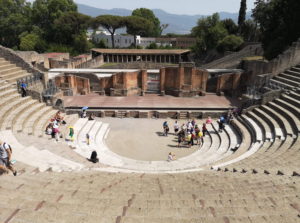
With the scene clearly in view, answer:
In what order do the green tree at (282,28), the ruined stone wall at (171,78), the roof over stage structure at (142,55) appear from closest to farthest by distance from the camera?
the green tree at (282,28), the ruined stone wall at (171,78), the roof over stage structure at (142,55)

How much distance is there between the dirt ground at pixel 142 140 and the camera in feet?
44.7

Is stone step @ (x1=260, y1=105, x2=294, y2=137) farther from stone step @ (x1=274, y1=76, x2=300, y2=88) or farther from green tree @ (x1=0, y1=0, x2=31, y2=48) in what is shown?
green tree @ (x1=0, y1=0, x2=31, y2=48)

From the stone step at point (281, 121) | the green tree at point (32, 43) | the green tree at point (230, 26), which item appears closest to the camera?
the stone step at point (281, 121)

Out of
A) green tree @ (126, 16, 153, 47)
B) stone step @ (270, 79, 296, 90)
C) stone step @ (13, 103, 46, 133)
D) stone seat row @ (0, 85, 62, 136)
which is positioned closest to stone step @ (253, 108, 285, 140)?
stone step @ (270, 79, 296, 90)

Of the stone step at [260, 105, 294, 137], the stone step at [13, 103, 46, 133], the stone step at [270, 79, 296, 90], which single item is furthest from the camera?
the stone step at [270, 79, 296, 90]

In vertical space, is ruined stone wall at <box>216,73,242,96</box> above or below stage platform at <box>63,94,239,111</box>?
above

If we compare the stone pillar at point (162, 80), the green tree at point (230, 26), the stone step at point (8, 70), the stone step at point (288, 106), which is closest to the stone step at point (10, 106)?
the stone step at point (8, 70)

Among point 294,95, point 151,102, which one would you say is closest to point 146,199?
point 294,95

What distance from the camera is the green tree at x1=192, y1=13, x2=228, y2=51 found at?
43.1 metres

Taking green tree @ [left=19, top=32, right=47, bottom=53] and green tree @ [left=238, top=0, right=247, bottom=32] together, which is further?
green tree @ [left=19, top=32, right=47, bottom=53]

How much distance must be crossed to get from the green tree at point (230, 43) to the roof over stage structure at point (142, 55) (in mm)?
11346

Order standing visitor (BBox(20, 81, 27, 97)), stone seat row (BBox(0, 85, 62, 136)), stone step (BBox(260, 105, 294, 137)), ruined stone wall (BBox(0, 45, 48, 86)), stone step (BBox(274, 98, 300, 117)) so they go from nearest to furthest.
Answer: stone seat row (BBox(0, 85, 62, 136)) < stone step (BBox(260, 105, 294, 137)) < stone step (BBox(274, 98, 300, 117)) < standing visitor (BBox(20, 81, 27, 97)) < ruined stone wall (BBox(0, 45, 48, 86))

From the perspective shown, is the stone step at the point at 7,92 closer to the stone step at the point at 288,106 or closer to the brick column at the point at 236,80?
the stone step at the point at 288,106

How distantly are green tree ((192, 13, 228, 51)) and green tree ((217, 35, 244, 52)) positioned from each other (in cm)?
197
